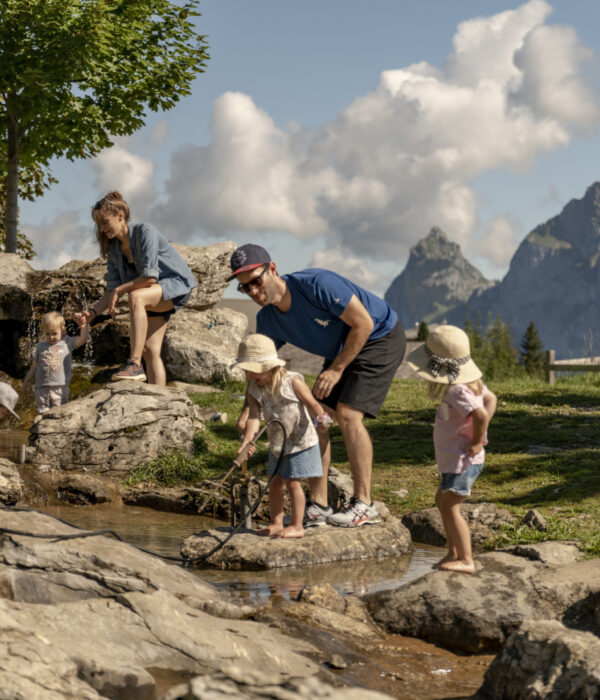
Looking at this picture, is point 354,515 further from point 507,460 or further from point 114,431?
point 114,431

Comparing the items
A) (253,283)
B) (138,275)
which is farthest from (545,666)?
(138,275)

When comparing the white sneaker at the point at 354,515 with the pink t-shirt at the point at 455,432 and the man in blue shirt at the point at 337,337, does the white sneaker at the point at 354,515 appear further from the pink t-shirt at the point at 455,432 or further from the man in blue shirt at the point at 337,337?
the pink t-shirt at the point at 455,432

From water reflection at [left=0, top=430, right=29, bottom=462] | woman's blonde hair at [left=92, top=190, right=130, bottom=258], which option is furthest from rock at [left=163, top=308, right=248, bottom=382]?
woman's blonde hair at [left=92, top=190, right=130, bottom=258]

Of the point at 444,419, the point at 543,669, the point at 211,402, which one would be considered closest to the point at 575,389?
the point at 211,402

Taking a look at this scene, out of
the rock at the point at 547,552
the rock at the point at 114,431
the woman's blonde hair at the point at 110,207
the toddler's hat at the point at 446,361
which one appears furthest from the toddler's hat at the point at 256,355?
the rock at the point at 114,431

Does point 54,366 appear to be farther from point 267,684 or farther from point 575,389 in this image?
point 575,389

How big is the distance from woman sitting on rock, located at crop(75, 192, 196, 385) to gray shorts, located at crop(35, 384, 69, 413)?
1.41 m

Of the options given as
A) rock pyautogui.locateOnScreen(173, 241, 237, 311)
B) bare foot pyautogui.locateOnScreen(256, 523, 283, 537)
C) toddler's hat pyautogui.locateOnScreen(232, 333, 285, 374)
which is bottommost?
bare foot pyautogui.locateOnScreen(256, 523, 283, 537)

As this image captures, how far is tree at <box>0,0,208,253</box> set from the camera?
19.5m

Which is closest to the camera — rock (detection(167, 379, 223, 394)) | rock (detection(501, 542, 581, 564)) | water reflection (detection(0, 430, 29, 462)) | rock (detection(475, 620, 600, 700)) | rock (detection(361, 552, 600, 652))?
rock (detection(475, 620, 600, 700))

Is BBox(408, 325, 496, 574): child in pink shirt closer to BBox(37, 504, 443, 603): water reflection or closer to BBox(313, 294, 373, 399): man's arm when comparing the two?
BBox(37, 504, 443, 603): water reflection

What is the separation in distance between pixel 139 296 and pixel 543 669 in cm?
586

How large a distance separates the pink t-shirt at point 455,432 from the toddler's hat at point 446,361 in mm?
69

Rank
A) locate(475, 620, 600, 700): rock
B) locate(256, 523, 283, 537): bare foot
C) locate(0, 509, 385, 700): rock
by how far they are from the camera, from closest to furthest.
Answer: locate(0, 509, 385, 700): rock
locate(475, 620, 600, 700): rock
locate(256, 523, 283, 537): bare foot
